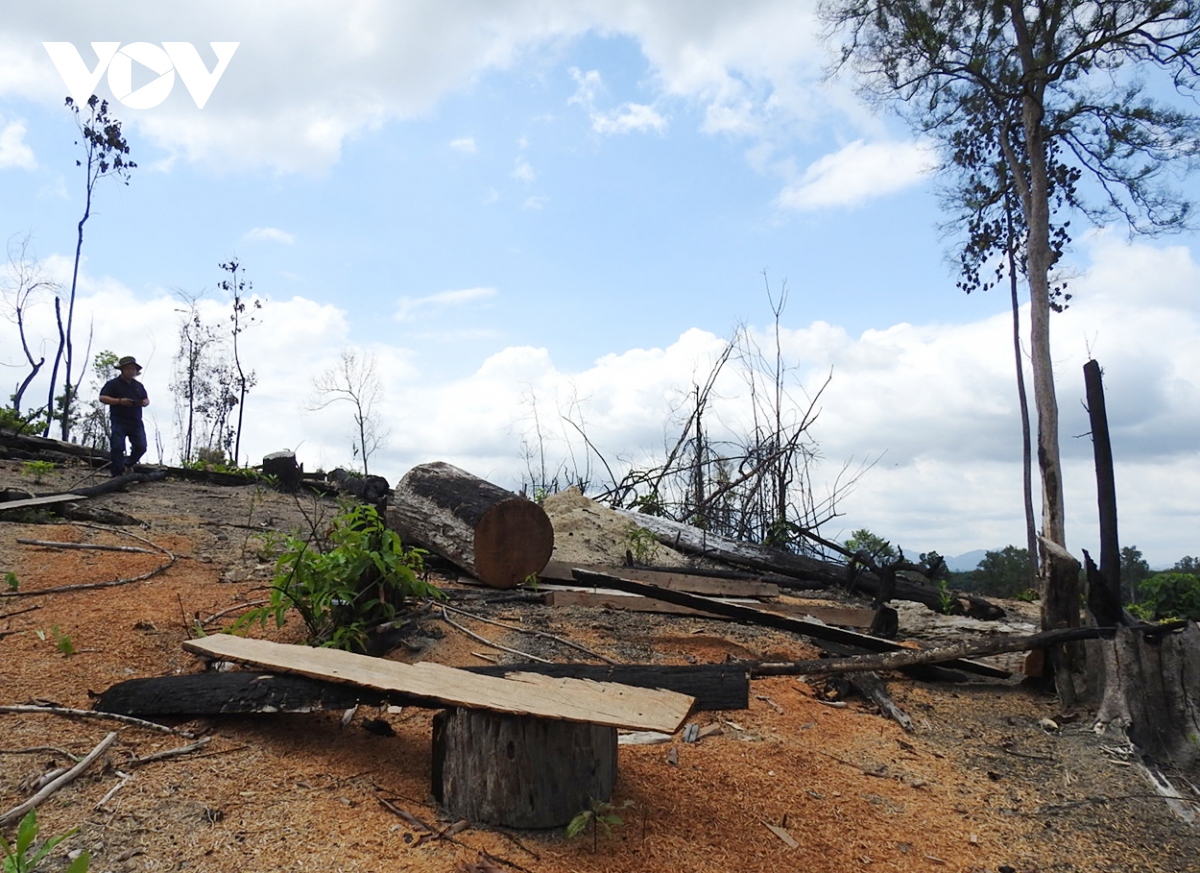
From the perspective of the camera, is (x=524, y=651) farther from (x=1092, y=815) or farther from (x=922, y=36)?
(x=922, y=36)

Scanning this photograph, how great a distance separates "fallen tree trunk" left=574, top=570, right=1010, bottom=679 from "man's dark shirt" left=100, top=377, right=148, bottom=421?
7649 mm

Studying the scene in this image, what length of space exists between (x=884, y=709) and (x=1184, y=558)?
10592 millimetres

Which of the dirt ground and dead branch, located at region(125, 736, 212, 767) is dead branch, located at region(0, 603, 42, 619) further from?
dead branch, located at region(125, 736, 212, 767)

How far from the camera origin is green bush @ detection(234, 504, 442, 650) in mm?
4336

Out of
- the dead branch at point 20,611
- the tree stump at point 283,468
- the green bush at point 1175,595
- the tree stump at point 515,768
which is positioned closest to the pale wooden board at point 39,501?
the dead branch at point 20,611

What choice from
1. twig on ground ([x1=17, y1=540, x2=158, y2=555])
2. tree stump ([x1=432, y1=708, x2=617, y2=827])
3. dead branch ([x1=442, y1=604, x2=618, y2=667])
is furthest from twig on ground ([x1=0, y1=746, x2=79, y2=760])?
twig on ground ([x1=17, y1=540, x2=158, y2=555])

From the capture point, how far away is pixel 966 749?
4.28m

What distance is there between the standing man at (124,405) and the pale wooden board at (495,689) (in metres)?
7.82

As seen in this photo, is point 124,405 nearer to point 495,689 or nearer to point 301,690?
point 301,690

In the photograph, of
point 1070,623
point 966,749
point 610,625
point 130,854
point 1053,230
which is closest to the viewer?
point 130,854


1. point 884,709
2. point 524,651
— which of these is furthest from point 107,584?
point 884,709

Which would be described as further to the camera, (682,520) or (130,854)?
(682,520)

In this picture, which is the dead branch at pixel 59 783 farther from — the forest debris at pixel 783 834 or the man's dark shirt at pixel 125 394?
the man's dark shirt at pixel 125 394

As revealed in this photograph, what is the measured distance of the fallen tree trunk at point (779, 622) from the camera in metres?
5.25
